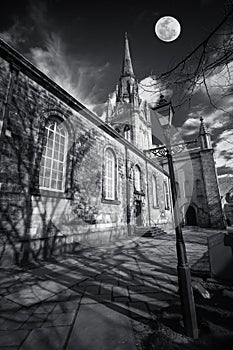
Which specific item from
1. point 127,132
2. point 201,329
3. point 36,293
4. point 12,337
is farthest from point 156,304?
point 127,132

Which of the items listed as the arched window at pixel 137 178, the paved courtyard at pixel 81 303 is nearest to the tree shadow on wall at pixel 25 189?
the paved courtyard at pixel 81 303

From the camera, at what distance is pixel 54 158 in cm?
696

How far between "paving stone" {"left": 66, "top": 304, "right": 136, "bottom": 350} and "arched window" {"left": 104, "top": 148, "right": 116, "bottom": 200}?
7.48 meters

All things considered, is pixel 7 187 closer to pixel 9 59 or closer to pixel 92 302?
pixel 92 302

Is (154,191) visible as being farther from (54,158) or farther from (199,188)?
(54,158)

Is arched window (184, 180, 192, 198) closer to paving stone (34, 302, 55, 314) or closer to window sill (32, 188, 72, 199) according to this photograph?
window sill (32, 188, 72, 199)

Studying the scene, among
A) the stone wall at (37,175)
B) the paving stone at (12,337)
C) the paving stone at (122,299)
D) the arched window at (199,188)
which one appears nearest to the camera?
the paving stone at (12,337)

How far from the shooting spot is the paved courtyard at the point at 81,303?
5.90 ft

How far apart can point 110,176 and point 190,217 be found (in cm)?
1649

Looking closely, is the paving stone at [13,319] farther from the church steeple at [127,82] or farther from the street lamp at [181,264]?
the church steeple at [127,82]

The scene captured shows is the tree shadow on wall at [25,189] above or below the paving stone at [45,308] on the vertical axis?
above

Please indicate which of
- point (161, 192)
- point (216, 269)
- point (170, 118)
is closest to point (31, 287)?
point (216, 269)

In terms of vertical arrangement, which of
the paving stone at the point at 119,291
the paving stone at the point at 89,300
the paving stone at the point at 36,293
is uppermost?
the paving stone at the point at 119,291

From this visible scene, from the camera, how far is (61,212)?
6.57 m
